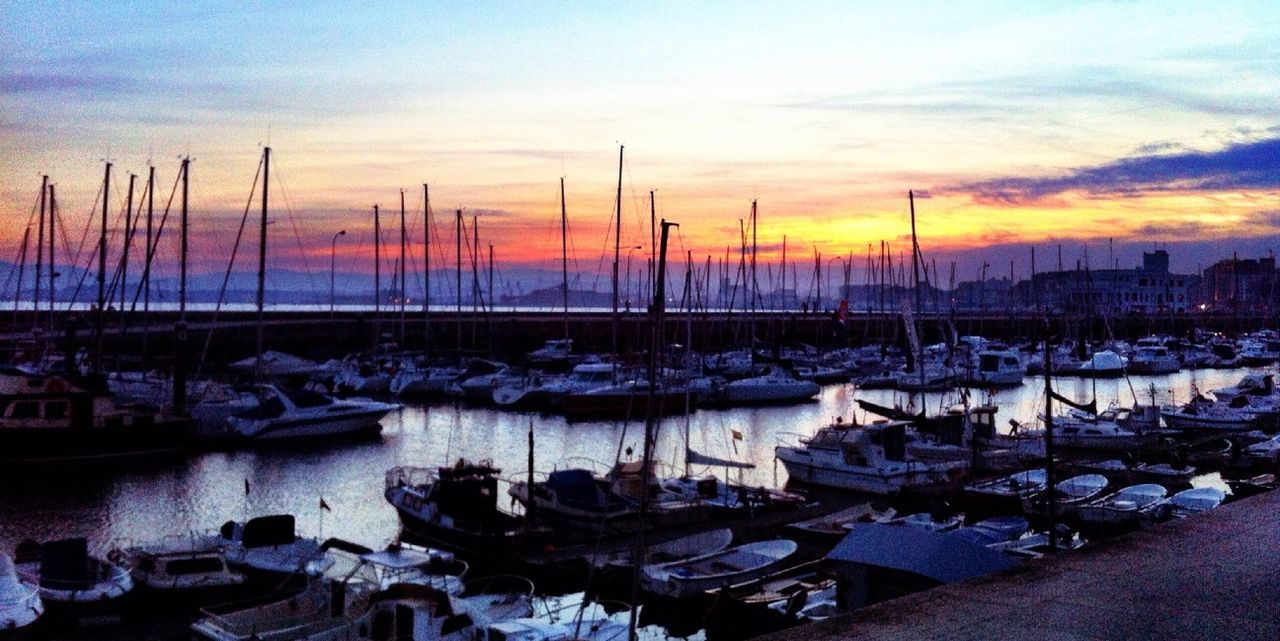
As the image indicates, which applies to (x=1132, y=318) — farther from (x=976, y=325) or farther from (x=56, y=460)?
(x=56, y=460)

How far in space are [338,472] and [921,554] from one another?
2478cm

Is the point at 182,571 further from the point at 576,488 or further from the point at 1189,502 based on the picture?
the point at 1189,502

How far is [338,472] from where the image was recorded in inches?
1216

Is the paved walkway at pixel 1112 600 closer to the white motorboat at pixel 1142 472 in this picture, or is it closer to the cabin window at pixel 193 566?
the cabin window at pixel 193 566

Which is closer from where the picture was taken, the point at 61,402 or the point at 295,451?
the point at 61,402

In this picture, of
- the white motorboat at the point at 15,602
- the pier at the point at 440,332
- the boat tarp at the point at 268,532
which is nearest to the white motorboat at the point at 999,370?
the pier at the point at 440,332

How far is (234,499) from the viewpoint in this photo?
2725cm

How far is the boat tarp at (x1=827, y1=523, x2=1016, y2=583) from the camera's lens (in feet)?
28.1

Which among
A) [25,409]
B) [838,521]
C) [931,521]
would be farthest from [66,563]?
[25,409]

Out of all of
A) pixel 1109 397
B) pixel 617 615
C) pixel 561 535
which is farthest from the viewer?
pixel 1109 397

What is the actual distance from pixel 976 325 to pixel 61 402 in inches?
3576

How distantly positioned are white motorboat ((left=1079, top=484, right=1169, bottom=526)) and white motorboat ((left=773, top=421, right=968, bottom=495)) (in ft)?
11.8

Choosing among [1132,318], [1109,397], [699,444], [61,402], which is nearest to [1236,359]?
[1109,397]

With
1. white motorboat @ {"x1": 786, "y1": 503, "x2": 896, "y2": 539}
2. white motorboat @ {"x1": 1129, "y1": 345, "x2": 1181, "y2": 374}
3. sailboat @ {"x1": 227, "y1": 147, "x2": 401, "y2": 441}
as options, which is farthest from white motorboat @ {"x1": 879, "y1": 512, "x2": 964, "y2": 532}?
white motorboat @ {"x1": 1129, "y1": 345, "x2": 1181, "y2": 374}
